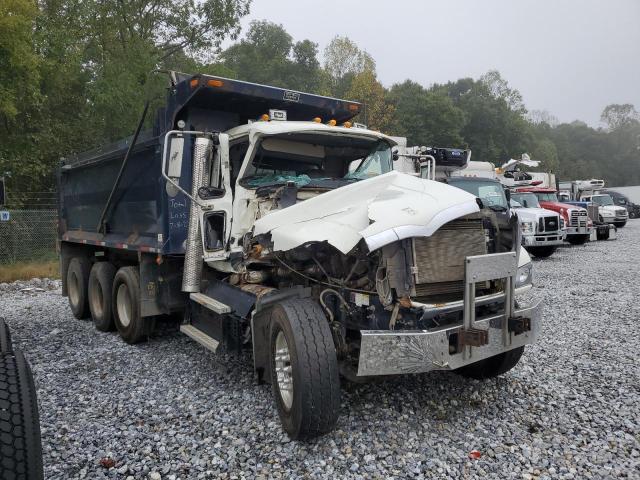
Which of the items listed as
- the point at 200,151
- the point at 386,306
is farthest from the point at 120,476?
the point at 200,151

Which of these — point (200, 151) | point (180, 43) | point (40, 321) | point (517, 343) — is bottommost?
point (40, 321)

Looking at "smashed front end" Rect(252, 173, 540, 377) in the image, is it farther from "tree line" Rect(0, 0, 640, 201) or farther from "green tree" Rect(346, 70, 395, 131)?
"green tree" Rect(346, 70, 395, 131)

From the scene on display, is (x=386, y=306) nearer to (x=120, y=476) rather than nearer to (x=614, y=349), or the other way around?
(x=120, y=476)

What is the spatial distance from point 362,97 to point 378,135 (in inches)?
1150

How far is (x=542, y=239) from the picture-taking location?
47.6ft

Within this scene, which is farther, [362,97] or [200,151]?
[362,97]

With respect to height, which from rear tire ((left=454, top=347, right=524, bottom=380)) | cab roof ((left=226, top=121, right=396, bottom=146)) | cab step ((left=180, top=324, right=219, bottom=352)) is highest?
cab roof ((left=226, top=121, right=396, bottom=146))

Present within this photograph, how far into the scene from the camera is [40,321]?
8.02 metres

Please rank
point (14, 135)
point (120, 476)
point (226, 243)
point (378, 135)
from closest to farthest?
point (120, 476), point (226, 243), point (378, 135), point (14, 135)

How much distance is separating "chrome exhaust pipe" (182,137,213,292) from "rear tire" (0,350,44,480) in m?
2.68

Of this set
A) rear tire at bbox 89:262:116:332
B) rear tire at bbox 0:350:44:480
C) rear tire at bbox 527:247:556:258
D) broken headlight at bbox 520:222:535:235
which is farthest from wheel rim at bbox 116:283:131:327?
rear tire at bbox 527:247:556:258

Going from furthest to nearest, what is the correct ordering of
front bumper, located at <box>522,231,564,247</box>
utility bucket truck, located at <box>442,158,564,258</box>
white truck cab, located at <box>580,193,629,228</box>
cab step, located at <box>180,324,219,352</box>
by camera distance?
white truck cab, located at <box>580,193,629,228</box>, front bumper, located at <box>522,231,564,247</box>, utility bucket truck, located at <box>442,158,564,258</box>, cab step, located at <box>180,324,219,352</box>

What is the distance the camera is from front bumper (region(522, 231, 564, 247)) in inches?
561

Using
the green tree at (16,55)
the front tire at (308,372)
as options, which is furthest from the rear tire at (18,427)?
the green tree at (16,55)
